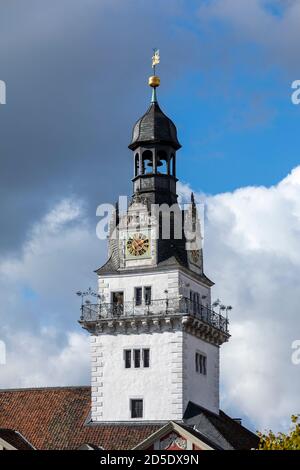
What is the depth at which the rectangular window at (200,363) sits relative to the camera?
328 ft

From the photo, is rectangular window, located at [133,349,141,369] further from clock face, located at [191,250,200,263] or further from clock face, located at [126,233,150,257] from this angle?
clock face, located at [191,250,200,263]

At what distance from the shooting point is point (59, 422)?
99.2 meters

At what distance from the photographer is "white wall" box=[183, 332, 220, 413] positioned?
9756 cm

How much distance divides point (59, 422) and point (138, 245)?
1403 cm

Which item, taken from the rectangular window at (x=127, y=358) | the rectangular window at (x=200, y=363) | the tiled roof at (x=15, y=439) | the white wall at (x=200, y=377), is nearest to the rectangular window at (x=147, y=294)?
the rectangular window at (x=127, y=358)

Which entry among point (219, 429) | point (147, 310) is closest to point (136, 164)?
point (147, 310)

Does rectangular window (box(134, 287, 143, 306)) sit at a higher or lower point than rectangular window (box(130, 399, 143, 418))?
higher

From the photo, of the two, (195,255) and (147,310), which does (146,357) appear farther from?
(195,255)

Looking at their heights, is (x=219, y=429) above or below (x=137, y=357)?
below

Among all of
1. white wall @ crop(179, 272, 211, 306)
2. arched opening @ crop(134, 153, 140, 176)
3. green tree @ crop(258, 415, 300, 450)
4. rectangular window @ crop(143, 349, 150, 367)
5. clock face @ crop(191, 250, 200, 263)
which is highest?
arched opening @ crop(134, 153, 140, 176)

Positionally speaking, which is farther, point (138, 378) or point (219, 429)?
point (138, 378)

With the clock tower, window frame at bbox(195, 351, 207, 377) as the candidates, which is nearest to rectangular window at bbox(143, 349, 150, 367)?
the clock tower

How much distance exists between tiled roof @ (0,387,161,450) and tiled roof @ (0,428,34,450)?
0.38m
